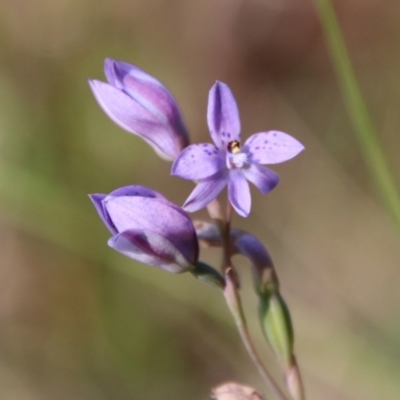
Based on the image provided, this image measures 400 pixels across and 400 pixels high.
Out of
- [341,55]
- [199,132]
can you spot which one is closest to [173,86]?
[199,132]

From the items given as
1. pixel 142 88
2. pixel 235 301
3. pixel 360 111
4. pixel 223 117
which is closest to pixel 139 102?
pixel 142 88

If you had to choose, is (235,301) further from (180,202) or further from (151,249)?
(180,202)

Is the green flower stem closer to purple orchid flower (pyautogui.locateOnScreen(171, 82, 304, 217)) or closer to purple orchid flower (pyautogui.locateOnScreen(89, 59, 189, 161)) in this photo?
purple orchid flower (pyautogui.locateOnScreen(171, 82, 304, 217))

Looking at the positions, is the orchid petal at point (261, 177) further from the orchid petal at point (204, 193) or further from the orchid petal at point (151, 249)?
the orchid petal at point (151, 249)

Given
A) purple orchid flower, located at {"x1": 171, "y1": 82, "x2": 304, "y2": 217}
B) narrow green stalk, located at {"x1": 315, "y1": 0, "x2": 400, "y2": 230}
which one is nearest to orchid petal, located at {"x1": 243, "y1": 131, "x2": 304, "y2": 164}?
purple orchid flower, located at {"x1": 171, "y1": 82, "x2": 304, "y2": 217}

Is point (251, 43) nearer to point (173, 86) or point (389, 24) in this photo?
point (173, 86)
